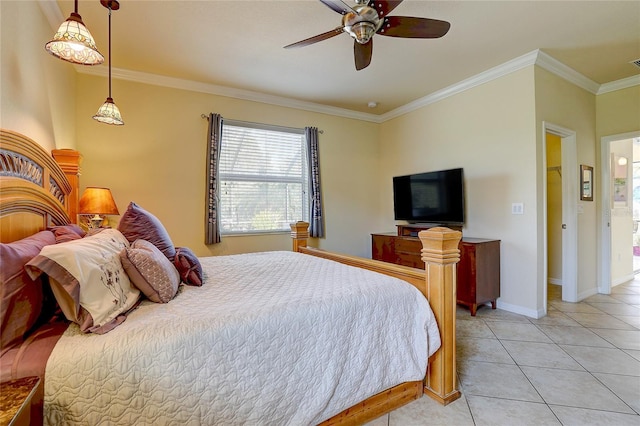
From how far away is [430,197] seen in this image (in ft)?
12.7

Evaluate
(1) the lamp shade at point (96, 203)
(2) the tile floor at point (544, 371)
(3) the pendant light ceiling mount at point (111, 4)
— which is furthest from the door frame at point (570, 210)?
(1) the lamp shade at point (96, 203)

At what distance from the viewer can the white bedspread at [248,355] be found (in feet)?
3.13

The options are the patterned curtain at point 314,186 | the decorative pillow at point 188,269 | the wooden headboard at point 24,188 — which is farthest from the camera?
the patterned curtain at point 314,186

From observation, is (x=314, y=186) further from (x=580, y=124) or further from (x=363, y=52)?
(x=580, y=124)

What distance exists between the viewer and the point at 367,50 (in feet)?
7.18

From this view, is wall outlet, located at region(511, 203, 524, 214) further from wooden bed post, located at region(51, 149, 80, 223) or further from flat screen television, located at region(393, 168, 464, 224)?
wooden bed post, located at region(51, 149, 80, 223)

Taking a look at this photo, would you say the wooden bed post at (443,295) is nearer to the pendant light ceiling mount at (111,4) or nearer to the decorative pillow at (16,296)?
the decorative pillow at (16,296)

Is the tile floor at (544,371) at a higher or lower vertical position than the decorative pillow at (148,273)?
lower

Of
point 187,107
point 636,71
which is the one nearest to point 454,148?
point 636,71

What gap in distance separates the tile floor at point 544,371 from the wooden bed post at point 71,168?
265 cm

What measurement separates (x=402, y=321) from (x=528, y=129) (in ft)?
8.69

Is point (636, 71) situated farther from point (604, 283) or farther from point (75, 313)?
point (75, 313)

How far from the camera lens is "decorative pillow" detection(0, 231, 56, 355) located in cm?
93

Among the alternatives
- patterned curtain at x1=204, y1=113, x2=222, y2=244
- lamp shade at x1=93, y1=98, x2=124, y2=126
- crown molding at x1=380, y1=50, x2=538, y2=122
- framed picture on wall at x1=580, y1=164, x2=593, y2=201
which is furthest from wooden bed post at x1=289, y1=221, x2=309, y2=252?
framed picture on wall at x1=580, y1=164, x2=593, y2=201
